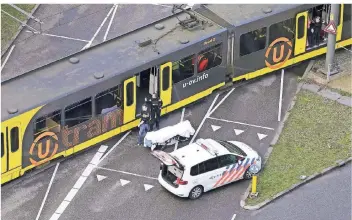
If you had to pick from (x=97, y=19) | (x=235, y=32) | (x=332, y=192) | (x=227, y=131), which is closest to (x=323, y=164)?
(x=332, y=192)

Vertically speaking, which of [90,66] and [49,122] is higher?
[90,66]

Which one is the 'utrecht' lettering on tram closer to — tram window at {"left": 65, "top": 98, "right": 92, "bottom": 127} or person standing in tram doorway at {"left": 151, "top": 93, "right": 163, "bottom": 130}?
person standing in tram doorway at {"left": 151, "top": 93, "right": 163, "bottom": 130}

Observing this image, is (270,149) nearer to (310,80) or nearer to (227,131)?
(227,131)

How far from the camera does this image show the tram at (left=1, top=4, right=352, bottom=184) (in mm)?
37594

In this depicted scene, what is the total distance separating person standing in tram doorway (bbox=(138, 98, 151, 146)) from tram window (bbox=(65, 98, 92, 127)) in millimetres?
2020

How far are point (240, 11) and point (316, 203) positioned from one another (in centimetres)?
998

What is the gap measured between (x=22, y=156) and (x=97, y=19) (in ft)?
43.4

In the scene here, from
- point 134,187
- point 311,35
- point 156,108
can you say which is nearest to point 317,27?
point 311,35

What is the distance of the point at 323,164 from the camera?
1521 inches

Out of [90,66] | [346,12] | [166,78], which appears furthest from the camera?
[346,12]

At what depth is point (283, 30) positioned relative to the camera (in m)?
43.6

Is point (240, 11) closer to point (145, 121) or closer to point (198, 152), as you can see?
point (145, 121)

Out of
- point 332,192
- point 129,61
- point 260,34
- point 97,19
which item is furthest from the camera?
point 97,19

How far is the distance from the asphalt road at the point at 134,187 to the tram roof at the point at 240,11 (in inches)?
139
